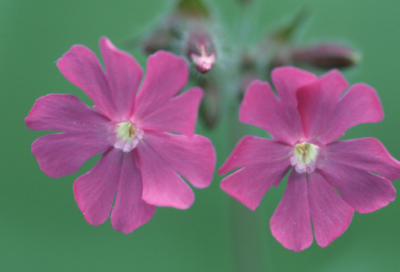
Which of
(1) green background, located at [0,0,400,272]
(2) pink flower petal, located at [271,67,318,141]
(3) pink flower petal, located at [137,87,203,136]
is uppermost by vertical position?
(2) pink flower petal, located at [271,67,318,141]

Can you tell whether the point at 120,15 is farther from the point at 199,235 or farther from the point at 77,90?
the point at 199,235

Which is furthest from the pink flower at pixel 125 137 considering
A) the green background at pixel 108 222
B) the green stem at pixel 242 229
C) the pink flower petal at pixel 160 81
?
the green background at pixel 108 222

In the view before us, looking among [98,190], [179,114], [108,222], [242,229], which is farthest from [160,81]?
[108,222]

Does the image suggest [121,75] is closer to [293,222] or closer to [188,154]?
[188,154]

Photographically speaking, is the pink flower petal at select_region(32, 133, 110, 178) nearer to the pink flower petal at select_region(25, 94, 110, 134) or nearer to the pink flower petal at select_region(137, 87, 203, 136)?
the pink flower petal at select_region(25, 94, 110, 134)

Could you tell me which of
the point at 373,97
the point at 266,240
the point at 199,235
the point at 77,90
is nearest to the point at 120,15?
the point at 77,90

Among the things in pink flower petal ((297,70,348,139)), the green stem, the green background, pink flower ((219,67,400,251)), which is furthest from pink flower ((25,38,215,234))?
the green background

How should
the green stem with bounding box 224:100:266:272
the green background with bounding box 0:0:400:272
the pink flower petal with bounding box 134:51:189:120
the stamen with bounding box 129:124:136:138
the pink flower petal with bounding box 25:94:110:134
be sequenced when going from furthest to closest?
the green background with bounding box 0:0:400:272, the green stem with bounding box 224:100:266:272, the stamen with bounding box 129:124:136:138, the pink flower petal with bounding box 25:94:110:134, the pink flower petal with bounding box 134:51:189:120
